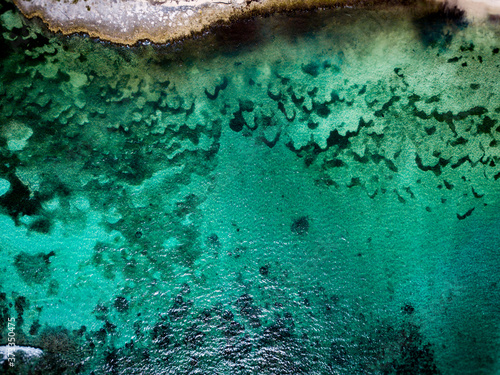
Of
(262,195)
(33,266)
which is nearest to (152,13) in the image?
(262,195)

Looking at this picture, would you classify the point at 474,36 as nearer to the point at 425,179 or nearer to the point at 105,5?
the point at 425,179

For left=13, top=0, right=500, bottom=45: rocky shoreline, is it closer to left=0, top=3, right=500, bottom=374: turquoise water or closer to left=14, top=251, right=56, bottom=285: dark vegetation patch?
left=0, top=3, right=500, bottom=374: turquoise water

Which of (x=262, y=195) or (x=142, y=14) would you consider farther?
(x=262, y=195)

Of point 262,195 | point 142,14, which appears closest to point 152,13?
point 142,14

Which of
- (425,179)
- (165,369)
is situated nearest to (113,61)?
(165,369)

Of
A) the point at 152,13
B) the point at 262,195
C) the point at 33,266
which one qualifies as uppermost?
the point at 152,13

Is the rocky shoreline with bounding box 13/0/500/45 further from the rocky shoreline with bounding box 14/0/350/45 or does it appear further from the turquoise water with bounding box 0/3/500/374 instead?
the turquoise water with bounding box 0/3/500/374

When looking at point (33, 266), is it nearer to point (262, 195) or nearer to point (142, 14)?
point (262, 195)

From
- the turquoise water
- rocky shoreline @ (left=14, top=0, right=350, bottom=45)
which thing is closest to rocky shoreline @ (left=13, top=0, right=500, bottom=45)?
rocky shoreline @ (left=14, top=0, right=350, bottom=45)

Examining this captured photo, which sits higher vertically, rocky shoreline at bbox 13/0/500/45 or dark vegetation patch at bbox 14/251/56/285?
rocky shoreline at bbox 13/0/500/45

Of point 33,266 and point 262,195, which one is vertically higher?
point 262,195
